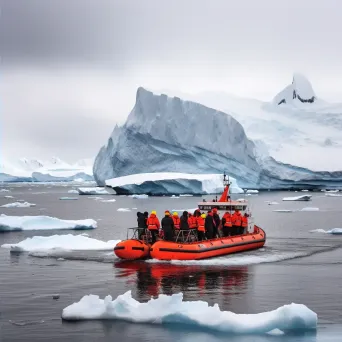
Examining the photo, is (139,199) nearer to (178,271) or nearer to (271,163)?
(271,163)

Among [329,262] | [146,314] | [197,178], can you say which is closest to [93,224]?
[329,262]

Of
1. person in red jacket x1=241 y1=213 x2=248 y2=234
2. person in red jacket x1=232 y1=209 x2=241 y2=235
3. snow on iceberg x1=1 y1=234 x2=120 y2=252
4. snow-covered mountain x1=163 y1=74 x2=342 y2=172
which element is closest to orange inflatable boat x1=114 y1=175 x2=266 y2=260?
person in red jacket x1=232 y1=209 x2=241 y2=235

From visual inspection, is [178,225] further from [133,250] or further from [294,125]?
[294,125]

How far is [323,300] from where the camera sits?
1498cm

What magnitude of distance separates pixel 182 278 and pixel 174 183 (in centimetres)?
4617

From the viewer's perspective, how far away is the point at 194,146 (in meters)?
64.9

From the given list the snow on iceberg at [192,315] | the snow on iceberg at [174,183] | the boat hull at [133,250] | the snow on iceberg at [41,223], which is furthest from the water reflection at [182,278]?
the snow on iceberg at [174,183]

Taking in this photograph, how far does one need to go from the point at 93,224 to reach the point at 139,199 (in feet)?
99.0

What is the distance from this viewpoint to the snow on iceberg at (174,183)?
6228 centimetres

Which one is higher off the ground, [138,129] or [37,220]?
[138,129]

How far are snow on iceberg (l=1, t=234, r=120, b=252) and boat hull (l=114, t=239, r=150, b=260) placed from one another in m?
3.00

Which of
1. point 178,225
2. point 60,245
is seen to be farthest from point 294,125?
point 178,225

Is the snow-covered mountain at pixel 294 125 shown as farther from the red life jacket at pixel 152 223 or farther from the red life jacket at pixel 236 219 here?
the red life jacket at pixel 152 223

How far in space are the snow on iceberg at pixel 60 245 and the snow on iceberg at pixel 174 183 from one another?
Answer: 37339mm
